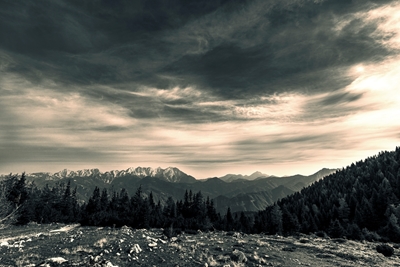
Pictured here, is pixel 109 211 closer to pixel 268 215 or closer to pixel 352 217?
pixel 268 215

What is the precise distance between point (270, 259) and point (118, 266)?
39.0 feet

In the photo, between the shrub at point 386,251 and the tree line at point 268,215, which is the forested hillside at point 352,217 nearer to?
the tree line at point 268,215

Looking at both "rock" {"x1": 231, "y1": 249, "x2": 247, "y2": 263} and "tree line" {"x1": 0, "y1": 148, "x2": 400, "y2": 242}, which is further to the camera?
"tree line" {"x1": 0, "y1": 148, "x2": 400, "y2": 242}

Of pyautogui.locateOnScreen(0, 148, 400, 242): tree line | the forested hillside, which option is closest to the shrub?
pyautogui.locateOnScreen(0, 148, 400, 242): tree line

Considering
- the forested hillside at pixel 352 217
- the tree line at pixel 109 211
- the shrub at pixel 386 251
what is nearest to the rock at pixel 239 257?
the shrub at pixel 386 251

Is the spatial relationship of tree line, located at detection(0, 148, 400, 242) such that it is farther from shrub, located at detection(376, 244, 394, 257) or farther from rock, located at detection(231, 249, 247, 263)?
shrub, located at detection(376, 244, 394, 257)

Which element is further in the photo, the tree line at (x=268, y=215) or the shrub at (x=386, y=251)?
the tree line at (x=268, y=215)

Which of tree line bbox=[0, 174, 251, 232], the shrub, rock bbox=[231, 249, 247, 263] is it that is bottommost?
tree line bbox=[0, 174, 251, 232]

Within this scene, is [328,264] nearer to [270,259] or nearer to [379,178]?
[270,259]

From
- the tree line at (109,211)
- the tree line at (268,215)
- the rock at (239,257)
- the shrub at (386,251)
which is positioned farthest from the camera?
the tree line at (109,211)

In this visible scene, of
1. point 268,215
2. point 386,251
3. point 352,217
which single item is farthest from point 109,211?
point 352,217

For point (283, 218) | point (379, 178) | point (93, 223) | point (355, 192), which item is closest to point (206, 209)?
point (283, 218)

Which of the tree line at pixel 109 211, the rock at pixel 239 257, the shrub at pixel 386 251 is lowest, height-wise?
the tree line at pixel 109 211

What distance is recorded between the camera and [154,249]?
17.8m
